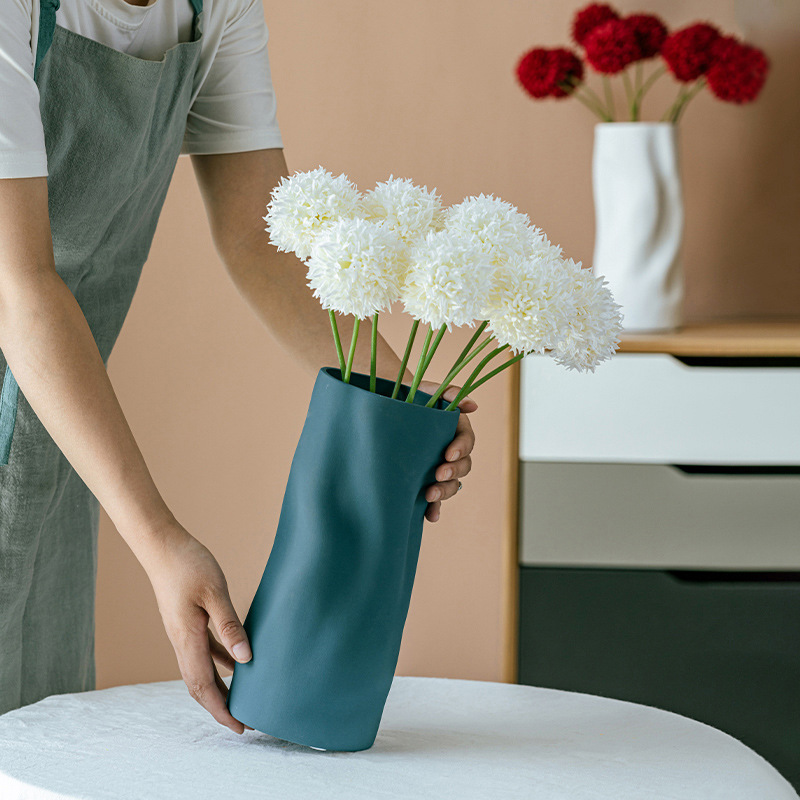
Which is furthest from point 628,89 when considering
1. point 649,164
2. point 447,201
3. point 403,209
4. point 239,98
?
point 403,209

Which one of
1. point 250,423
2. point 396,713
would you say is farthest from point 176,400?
point 396,713

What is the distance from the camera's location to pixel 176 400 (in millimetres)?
1931

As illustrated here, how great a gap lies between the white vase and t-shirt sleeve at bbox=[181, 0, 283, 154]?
0.76 metres

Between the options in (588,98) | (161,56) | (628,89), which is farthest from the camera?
(588,98)

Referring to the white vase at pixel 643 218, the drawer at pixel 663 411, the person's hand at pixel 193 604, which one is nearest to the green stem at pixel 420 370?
the person's hand at pixel 193 604

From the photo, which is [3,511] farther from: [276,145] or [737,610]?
[737,610]

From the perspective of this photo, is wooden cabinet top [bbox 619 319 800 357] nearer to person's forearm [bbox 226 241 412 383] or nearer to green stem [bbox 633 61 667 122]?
green stem [bbox 633 61 667 122]

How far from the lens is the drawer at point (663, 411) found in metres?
1.47

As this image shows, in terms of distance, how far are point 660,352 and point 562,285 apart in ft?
3.08

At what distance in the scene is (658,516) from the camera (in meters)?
1.49

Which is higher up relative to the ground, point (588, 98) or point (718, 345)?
point (588, 98)

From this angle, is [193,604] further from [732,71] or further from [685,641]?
[732,71]

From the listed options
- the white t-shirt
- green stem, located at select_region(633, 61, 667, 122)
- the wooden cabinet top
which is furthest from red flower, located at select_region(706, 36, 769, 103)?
the white t-shirt

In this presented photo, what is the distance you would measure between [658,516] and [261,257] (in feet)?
2.63
